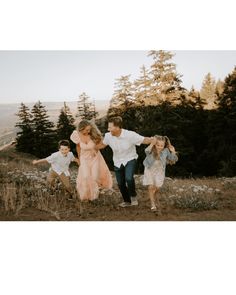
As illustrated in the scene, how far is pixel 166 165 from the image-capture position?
693cm

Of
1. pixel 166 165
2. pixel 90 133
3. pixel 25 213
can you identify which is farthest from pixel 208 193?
pixel 25 213

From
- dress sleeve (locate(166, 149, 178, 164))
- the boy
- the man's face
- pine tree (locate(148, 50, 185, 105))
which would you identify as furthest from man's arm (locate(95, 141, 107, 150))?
pine tree (locate(148, 50, 185, 105))

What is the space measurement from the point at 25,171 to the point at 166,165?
8.60 ft

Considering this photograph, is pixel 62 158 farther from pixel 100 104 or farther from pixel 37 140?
pixel 100 104

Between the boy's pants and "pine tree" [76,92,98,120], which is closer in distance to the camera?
the boy's pants

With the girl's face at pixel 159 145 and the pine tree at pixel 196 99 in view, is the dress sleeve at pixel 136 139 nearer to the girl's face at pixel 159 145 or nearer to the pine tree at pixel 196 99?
the girl's face at pixel 159 145

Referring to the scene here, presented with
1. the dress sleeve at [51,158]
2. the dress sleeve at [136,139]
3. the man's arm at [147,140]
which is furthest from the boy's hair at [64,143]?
the man's arm at [147,140]

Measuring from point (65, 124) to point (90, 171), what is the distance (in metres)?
1.00

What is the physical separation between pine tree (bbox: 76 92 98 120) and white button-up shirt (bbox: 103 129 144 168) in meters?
0.61

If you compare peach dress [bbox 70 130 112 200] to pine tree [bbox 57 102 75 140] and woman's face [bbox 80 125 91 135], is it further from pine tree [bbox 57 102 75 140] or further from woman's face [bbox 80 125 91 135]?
pine tree [bbox 57 102 75 140]

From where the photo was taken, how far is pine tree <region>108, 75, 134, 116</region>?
7141mm

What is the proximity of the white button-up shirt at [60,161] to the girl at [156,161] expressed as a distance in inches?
54.4

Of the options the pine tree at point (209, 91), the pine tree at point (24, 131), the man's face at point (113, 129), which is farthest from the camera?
the pine tree at point (24, 131)

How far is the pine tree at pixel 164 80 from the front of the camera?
23.1ft
